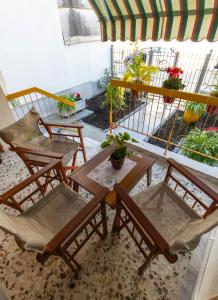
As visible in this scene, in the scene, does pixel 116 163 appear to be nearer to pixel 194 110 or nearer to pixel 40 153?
pixel 40 153

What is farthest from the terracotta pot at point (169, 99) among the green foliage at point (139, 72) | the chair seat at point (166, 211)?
the chair seat at point (166, 211)

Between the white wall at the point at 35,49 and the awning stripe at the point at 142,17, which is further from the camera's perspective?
the white wall at the point at 35,49

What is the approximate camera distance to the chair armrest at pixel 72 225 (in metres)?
0.87

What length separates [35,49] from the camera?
3.49 meters

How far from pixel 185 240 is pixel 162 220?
15.7 inches

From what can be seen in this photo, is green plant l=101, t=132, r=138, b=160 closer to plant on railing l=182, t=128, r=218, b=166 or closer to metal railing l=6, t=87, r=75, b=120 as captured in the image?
plant on railing l=182, t=128, r=218, b=166

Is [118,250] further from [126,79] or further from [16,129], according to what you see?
[126,79]

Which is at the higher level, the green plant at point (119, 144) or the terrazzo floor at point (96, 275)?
the green plant at point (119, 144)

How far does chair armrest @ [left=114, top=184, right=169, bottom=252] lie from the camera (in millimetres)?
847

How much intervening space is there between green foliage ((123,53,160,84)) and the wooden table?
1098 mm

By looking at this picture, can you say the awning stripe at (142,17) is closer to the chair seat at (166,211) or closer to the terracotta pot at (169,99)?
the terracotta pot at (169,99)

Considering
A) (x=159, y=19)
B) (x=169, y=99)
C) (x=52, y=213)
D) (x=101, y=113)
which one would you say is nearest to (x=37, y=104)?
(x=101, y=113)

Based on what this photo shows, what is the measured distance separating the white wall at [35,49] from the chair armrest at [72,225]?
3.48 metres

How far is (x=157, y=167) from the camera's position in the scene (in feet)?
7.45
